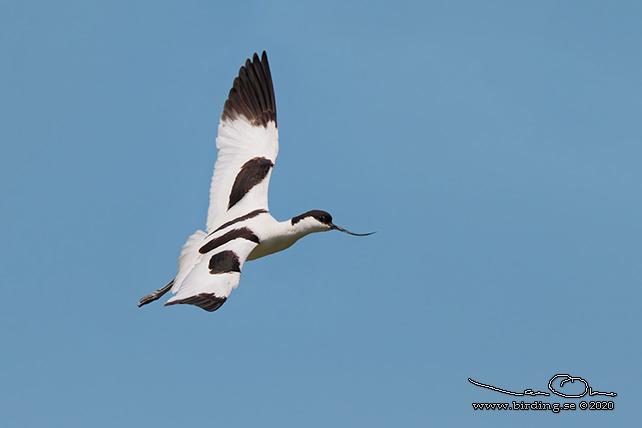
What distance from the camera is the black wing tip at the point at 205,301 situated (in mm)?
10492

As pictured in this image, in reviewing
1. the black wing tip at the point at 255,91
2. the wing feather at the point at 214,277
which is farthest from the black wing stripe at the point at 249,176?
the wing feather at the point at 214,277

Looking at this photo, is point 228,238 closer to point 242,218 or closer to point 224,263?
point 242,218

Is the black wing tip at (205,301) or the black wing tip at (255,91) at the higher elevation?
the black wing tip at (255,91)

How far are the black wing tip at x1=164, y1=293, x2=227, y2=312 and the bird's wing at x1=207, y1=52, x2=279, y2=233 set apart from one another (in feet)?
10.5

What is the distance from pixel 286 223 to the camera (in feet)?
43.9

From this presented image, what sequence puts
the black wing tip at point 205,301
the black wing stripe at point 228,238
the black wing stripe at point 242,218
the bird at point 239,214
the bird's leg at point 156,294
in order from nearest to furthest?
the black wing tip at point 205,301, the bird at point 239,214, the black wing stripe at point 228,238, the bird's leg at point 156,294, the black wing stripe at point 242,218

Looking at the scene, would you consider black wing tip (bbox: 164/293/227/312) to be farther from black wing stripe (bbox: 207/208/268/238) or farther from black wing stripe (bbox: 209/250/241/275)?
black wing stripe (bbox: 207/208/268/238)

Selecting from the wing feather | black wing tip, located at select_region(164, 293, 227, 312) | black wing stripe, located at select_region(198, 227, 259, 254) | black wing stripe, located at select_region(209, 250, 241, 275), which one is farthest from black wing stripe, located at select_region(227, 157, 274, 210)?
black wing tip, located at select_region(164, 293, 227, 312)

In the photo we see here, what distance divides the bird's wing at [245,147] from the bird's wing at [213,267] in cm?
101

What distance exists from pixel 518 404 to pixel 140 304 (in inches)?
258

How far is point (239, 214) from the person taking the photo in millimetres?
14047

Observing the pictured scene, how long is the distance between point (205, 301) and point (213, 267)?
47.2 inches

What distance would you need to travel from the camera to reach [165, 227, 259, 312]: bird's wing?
1084cm

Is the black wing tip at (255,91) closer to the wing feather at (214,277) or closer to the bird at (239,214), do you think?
the bird at (239,214)
